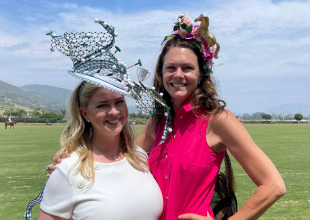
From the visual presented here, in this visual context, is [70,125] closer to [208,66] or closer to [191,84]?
[191,84]

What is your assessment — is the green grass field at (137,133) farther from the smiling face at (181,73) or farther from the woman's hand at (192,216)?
the woman's hand at (192,216)

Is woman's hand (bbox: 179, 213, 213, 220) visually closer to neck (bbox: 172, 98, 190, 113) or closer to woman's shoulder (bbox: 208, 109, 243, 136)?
woman's shoulder (bbox: 208, 109, 243, 136)

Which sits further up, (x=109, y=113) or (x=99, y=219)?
(x=109, y=113)

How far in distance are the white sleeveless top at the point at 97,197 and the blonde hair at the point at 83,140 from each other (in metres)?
0.06

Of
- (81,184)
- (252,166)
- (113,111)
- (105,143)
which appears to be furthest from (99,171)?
(252,166)

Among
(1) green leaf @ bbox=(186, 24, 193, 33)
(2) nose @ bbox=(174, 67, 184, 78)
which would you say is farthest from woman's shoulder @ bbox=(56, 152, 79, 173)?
(1) green leaf @ bbox=(186, 24, 193, 33)

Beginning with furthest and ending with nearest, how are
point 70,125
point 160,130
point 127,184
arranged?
point 160,130 < point 70,125 < point 127,184

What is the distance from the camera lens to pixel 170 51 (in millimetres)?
2637

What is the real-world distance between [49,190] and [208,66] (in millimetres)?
1695

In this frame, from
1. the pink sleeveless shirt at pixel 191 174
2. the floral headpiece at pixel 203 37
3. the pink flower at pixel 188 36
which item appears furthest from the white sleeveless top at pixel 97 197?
the pink flower at pixel 188 36

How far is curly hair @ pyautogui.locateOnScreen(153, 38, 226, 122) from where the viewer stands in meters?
2.47

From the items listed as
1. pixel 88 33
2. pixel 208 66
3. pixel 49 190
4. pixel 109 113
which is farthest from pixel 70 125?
pixel 208 66

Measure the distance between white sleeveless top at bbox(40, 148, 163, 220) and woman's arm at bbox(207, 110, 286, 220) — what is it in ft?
2.37

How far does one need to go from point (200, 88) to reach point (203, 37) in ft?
1.51
